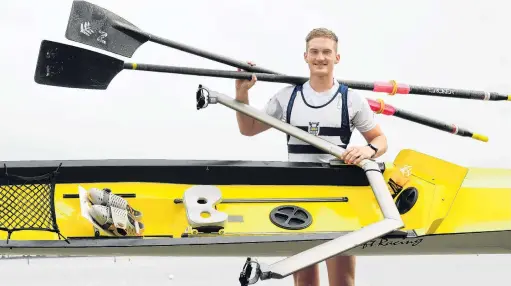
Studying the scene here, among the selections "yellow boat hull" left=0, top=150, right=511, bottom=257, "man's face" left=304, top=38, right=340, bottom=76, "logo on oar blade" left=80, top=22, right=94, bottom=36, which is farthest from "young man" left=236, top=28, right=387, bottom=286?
"logo on oar blade" left=80, top=22, right=94, bottom=36

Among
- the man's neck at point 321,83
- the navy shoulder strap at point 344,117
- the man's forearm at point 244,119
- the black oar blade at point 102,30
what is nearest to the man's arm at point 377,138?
the navy shoulder strap at point 344,117

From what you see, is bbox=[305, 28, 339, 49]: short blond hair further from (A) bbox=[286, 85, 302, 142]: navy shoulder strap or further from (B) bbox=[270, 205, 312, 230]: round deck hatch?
(B) bbox=[270, 205, 312, 230]: round deck hatch

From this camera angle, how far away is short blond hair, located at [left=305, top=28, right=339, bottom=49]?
8.92ft

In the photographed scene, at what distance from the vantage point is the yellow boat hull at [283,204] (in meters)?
2.30

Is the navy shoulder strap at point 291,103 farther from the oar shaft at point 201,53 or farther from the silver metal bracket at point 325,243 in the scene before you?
the oar shaft at point 201,53

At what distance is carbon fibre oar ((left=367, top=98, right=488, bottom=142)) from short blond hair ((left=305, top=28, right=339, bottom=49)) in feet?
1.95

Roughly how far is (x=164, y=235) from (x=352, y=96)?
102 cm

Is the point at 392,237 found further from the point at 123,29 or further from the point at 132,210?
the point at 123,29

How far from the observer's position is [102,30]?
311 cm

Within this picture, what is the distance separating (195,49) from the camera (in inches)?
124

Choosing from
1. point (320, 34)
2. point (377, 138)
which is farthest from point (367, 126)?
point (320, 34)

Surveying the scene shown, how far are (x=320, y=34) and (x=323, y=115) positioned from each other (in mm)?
350

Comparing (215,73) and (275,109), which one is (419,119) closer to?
(275,109)

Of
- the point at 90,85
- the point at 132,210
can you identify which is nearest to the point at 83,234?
the point at 132,210
